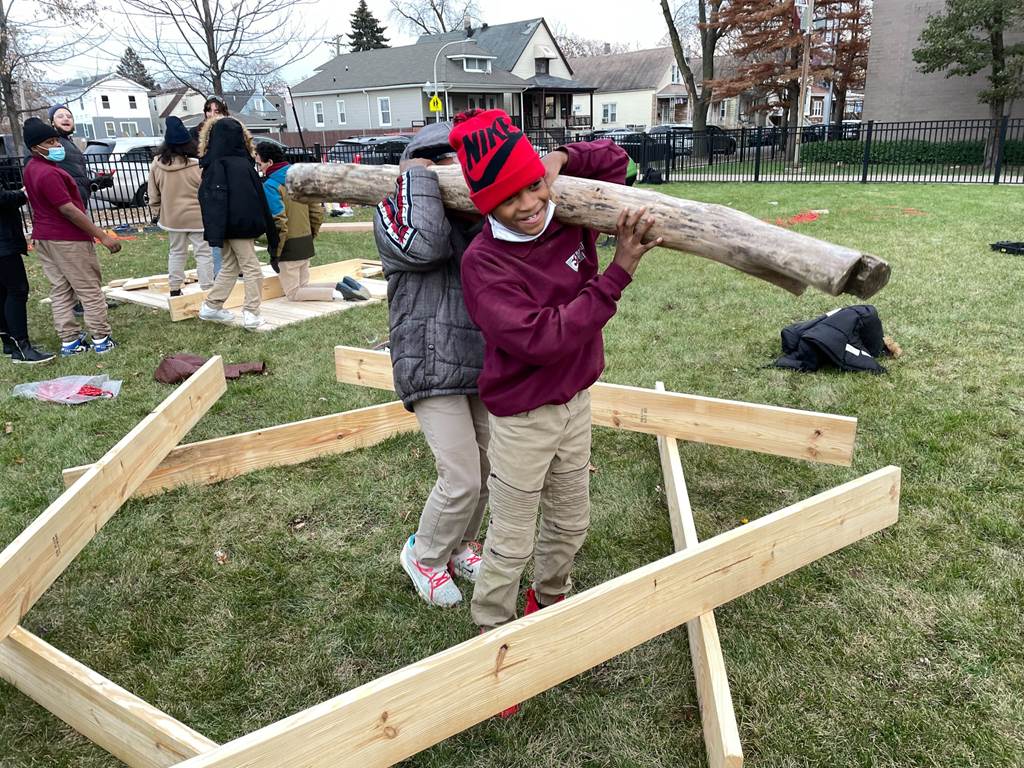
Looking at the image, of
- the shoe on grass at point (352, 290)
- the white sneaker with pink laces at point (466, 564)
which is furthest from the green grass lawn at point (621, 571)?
the shoe on grass at point (352, 290)

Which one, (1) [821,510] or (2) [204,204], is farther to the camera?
(2) [204,204]

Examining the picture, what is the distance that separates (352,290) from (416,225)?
6746 millimetres

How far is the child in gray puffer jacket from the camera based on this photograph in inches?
104

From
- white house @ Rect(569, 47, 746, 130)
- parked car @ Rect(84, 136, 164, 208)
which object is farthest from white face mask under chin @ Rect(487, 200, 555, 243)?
white house @ Rect(569, 47, 746, 130)

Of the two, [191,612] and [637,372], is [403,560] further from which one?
[637,372]

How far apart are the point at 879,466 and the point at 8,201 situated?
7.05m

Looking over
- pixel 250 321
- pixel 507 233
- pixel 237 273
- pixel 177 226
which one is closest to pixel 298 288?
pixel 237 273

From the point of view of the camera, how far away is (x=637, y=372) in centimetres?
615

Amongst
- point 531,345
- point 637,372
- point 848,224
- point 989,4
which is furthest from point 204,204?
point 989,4

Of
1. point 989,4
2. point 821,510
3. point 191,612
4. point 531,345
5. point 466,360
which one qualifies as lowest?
point 191,612

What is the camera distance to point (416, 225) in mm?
2594

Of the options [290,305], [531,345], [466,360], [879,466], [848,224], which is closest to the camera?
[531,345]

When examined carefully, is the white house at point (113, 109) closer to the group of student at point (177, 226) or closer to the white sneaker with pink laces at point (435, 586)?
the group of student at point (177, 226)

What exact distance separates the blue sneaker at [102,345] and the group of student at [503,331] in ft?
17.7
